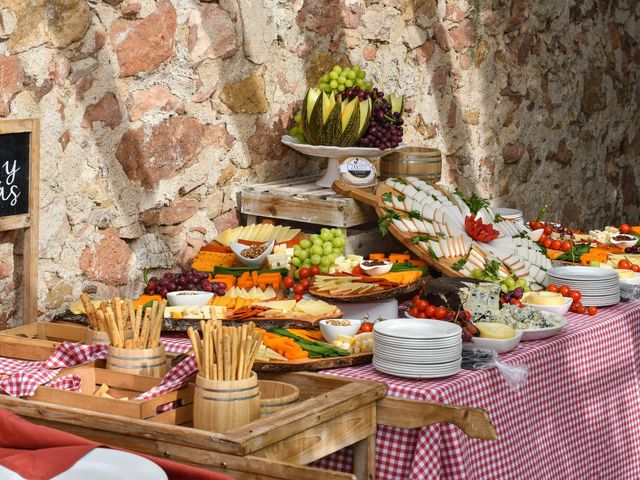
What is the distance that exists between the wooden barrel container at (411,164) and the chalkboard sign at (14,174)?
5.40 feet

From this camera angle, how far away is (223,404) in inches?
111

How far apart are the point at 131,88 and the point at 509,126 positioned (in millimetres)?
2886

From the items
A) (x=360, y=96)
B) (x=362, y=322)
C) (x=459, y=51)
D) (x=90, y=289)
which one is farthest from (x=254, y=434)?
(x=459, y=51)

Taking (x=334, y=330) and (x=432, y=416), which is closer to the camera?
(x=432, y=416)

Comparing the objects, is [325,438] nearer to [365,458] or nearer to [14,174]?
[365,458]

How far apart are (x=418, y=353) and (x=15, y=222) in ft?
4.58

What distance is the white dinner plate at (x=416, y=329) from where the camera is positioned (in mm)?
3328

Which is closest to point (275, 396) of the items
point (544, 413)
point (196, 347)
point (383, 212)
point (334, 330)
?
point (196, 347)

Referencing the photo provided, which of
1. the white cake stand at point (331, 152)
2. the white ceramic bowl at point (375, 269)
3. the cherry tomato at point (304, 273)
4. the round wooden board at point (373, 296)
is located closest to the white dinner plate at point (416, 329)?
the round wooden board at point (373, 296)

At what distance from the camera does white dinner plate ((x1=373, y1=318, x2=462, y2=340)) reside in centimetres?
333

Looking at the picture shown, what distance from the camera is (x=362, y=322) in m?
3.76

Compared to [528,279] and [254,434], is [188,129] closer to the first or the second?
[528,279]

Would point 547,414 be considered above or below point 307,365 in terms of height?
below

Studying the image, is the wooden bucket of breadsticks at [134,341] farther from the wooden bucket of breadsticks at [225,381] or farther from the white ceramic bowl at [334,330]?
the white ceramic bowl at [334,330]
